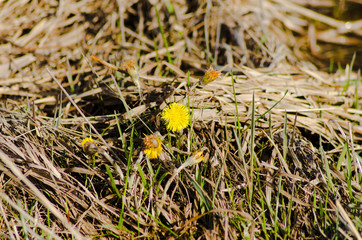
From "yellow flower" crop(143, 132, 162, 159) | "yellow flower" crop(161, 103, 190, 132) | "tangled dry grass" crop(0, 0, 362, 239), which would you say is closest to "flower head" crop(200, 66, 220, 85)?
"tangled dry grass" crop(0, 0, 362, 239)

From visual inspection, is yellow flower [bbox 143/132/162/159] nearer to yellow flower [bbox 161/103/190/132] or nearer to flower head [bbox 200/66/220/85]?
yellow flower [bbox 161/103/190/132]

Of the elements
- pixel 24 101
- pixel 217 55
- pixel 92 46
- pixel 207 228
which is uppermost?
pixel 92 46

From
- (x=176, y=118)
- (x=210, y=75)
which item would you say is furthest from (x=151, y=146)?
(x=210, y=75)

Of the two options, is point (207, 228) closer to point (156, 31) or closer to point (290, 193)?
point (290, 193)

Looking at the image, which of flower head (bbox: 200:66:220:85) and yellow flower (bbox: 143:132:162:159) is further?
flower head (bbox: 200:66:220:85)

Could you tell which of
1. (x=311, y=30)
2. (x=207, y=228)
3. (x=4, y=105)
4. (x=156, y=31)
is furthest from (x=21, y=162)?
(x=311, y=30)

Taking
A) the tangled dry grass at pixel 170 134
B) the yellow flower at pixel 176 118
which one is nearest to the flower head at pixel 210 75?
the tangled dry grass at pixel 170 134

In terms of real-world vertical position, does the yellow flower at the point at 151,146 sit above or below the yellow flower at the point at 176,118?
below

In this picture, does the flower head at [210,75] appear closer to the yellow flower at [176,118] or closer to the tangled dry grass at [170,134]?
the tangled dry grass at [170,134]

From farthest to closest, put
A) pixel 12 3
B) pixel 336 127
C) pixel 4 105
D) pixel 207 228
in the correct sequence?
pixel 12 3 < pixel 4 105 < pixel 336 127 < pixel 207 228
